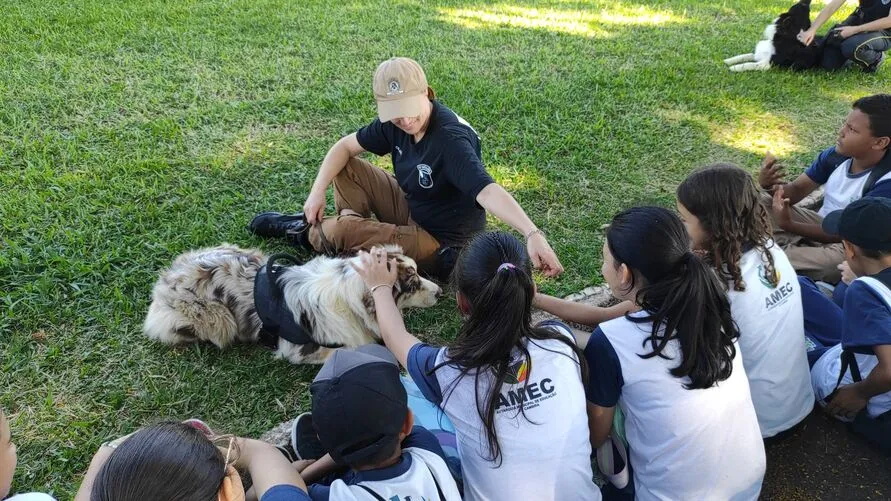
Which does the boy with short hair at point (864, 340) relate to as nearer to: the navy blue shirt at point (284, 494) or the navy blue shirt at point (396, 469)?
the navy blue shirt at point (396, 469)

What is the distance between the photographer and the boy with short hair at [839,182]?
3828mm

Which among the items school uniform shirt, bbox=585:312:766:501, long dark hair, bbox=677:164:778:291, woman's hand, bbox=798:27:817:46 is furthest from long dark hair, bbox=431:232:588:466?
woman's hand, bbox=798:27:817:46

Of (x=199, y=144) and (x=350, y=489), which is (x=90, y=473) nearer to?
(x=350, y=489)

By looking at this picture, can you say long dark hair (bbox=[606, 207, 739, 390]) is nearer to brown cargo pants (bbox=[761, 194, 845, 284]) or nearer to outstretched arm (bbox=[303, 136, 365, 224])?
brown cargo pants (bbox=[761, 194, 845, 284])

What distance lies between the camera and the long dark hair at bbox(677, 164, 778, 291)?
2768 millimetres

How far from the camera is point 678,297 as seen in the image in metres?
2.20

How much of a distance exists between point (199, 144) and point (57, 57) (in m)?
3.06

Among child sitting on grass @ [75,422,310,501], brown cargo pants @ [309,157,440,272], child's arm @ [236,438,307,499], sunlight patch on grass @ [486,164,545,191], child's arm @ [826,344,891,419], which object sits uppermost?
child sitting on grass @ [75,422,310,501]

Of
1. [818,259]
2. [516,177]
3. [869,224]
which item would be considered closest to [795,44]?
[516,177]

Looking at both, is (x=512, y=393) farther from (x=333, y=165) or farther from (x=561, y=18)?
(x=561, y=18)

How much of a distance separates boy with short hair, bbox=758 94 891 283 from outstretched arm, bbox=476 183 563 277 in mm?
1981

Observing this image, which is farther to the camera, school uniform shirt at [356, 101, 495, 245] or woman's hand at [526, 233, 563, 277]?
school uniform shirt at [356, 101, 495, 245]

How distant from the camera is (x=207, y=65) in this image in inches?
282

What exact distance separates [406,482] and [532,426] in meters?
0.50
